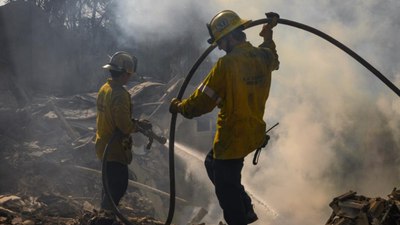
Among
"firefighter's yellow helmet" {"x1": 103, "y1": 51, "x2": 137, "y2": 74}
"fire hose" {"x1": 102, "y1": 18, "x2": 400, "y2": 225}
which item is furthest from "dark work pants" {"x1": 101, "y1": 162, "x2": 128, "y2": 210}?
"firefighter's yellow helmet" {"x1": 103, "y1": 51, "x2": 137, "y2": 74}

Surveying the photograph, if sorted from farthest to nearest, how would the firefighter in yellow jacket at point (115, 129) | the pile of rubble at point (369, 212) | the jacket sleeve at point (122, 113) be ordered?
the firefighter in yellow jacket at point (115, 129), the jacket sleeve at point (122, 113), the pile of rubble at point (369, 212)

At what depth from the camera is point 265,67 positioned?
3635mm

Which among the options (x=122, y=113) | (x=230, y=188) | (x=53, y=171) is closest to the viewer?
(x=230, y=188)

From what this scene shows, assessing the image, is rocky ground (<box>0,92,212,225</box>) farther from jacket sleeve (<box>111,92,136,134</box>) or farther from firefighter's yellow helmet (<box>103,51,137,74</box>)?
firefighter's yellow helmet (<box>103,51,137,74</box>)

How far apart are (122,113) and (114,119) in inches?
4.8

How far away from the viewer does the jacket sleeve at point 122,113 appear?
456 centimetres

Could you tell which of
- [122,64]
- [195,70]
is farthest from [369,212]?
[122,64]

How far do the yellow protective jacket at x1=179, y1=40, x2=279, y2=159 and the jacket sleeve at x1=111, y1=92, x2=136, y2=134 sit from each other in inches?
42.9

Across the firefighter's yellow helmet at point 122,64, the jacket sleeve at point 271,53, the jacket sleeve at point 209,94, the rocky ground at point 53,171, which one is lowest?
the rocky ground at point 53,171

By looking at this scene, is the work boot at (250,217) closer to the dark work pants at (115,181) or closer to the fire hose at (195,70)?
the fire hose at (195,70)

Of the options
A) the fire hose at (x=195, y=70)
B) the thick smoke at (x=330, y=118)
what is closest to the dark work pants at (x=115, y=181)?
the fire hose at (x=195, y=70)

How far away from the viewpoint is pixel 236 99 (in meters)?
3.45

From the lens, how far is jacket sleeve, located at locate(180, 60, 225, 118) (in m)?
3.43

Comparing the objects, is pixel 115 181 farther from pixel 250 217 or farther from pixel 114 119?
pixel 250 217
